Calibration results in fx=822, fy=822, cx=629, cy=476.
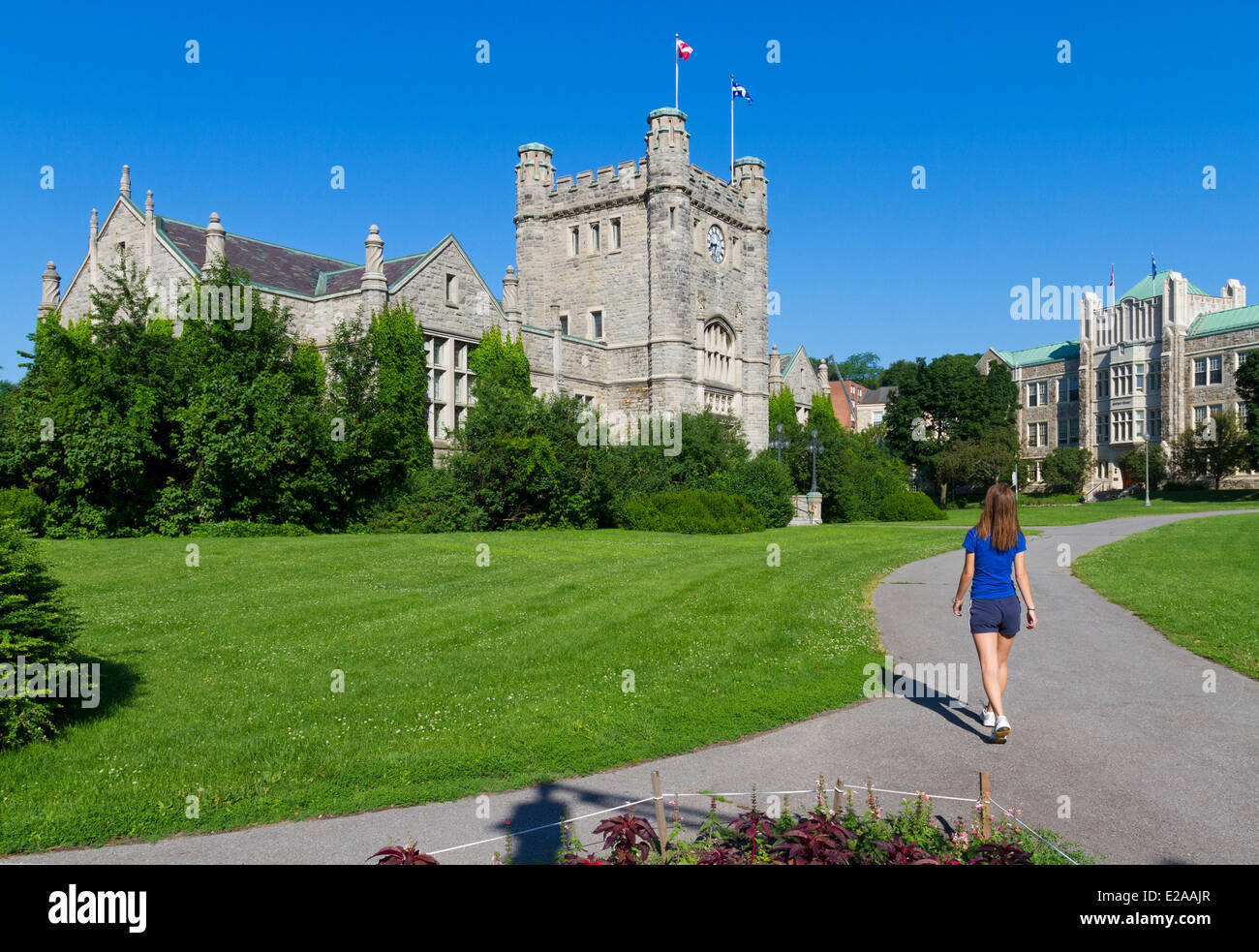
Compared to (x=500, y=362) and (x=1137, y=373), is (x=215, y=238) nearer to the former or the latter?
(x=500, y=362)

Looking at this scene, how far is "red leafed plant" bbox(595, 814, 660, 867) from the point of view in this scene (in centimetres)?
387

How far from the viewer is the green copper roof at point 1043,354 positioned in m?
78.0

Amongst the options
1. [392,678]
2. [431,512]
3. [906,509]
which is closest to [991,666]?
[392,678]

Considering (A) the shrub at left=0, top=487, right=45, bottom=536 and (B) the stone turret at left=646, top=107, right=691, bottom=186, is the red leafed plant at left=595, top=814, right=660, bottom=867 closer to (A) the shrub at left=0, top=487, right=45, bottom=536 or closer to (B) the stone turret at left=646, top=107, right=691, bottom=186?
(A) the shrub at left=0, top=487, right=45, bottom=536

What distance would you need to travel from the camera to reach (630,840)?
3.93m

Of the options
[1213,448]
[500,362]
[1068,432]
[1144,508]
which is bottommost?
[1144,508]

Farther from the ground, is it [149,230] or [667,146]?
[667,146]

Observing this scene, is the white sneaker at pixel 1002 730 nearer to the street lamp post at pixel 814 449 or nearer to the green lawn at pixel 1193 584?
the green lawn at pixel 1193 584

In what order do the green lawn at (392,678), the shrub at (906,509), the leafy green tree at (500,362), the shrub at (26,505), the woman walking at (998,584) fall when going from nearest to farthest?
1. the green lawn at (392,678)
2. the woman walking at (998,584)
3. the shrub at (26,505)
4. the leafy green tree at (500,362)
5. the shrub at (906,509)

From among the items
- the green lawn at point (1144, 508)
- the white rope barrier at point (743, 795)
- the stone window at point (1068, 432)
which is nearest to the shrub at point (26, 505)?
the white rope barrier at point (743, 795)

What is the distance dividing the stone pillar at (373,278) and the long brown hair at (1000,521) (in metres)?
26.5

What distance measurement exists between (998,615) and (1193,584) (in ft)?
34.6

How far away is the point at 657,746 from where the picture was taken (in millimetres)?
6879
